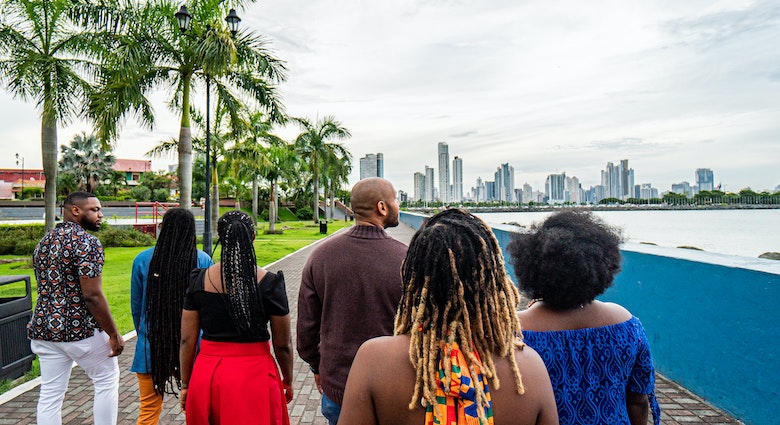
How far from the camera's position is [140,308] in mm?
3541

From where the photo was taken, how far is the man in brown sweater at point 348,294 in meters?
2.54

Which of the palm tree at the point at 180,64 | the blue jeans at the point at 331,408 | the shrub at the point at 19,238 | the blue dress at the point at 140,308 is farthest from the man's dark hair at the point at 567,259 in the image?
the shrub at the point at 19,238

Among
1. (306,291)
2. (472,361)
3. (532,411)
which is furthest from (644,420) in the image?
(306,291)

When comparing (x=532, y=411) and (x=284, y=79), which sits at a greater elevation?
(x=284, y=79)

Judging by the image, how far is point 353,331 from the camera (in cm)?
254

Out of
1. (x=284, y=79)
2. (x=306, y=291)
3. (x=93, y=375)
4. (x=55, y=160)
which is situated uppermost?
(x=284, y=79)

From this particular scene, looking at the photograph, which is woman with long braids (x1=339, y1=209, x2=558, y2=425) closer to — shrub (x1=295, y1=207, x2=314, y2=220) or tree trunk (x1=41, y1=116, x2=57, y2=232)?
tree trunk (x1=41, y1=116, x2=57, y2=232)

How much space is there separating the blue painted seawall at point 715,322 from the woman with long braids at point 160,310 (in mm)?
2646

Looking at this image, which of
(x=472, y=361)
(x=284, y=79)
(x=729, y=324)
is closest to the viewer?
(x=472, y=361)

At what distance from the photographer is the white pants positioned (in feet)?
10.9

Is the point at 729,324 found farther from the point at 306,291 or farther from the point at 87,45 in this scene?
the point at 87,45

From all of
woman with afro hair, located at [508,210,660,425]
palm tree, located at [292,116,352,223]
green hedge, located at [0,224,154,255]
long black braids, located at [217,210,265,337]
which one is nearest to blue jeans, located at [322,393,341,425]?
long black braids, located at [217,210,265,337]

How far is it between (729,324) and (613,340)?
290cm

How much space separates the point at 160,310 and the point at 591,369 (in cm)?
277
